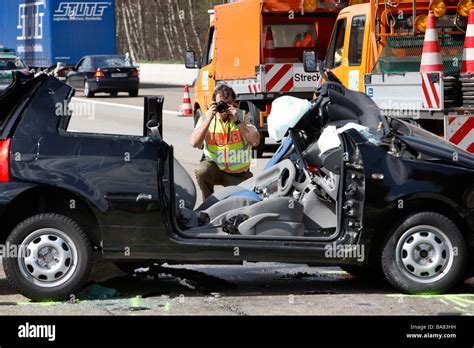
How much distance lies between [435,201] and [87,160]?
225 cm

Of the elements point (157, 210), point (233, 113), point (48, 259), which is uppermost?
point (233, 113)

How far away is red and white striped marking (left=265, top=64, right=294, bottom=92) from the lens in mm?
18641

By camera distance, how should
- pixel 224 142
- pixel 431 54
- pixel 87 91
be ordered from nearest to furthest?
pixel 224 142, pixel 431 54, pixel 87 91

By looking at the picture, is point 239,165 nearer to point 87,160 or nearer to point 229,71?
point 87,160

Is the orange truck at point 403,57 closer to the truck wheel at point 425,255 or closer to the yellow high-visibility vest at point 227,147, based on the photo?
the yellow high-visibility vest at point 227,147

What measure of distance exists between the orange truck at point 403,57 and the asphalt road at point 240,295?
473cm

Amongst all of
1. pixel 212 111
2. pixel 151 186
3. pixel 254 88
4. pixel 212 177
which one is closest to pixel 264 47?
pixel 254 88

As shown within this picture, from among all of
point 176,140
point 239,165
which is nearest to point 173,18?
point 176,140

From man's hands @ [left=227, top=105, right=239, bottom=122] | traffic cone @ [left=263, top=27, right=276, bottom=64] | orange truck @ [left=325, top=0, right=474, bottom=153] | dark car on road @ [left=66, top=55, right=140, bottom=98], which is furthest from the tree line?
man's hands @ [left=227, top=105, right=239, bottom=122]

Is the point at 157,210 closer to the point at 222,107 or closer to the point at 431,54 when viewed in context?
the point at 222,107

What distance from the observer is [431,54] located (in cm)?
1337

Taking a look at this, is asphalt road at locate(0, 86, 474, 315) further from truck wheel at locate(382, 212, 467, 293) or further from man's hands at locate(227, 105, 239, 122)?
man's hands at locate(227, 105, 239, 122)

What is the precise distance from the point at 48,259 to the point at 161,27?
63760 mm

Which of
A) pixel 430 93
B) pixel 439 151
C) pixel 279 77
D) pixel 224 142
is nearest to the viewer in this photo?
pixel 439 151
